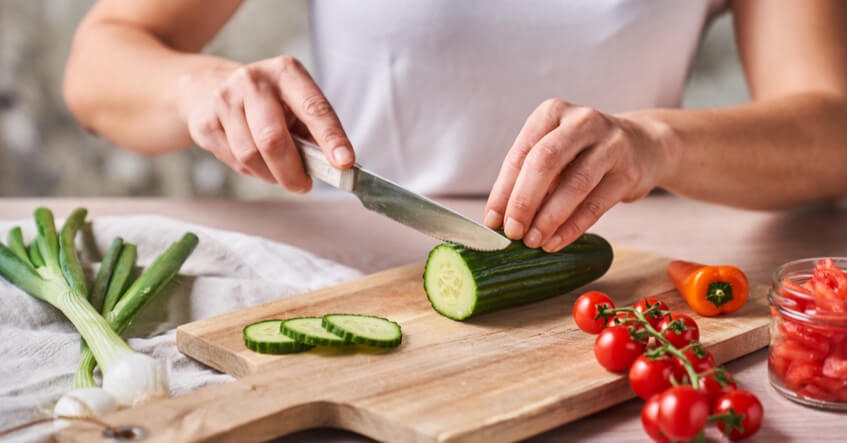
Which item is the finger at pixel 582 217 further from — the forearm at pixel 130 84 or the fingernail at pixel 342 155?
the forearm at pixel 130 84

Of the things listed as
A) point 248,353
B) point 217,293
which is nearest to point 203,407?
point 248,353

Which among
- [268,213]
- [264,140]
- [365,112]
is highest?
[264,140]

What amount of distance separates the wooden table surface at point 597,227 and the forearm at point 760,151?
4.2 inches

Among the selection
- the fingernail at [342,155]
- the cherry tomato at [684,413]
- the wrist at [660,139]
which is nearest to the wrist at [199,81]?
the fingernail at [342,155]

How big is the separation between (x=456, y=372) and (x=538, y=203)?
43 cm

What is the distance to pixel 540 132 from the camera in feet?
6.42

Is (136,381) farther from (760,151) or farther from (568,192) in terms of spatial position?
(760,151)

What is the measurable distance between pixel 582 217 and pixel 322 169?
1.87 ft

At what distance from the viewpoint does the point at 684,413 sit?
1.35 m

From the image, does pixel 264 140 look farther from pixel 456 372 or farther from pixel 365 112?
pixel 365 112

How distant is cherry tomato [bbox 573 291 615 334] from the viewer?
1830 mm

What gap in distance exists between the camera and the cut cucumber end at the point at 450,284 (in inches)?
77.1

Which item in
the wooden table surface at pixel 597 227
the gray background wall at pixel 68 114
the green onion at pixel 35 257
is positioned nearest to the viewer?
the green onion at pixel 35 257

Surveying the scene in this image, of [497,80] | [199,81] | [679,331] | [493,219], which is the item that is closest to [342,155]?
[493,219]
